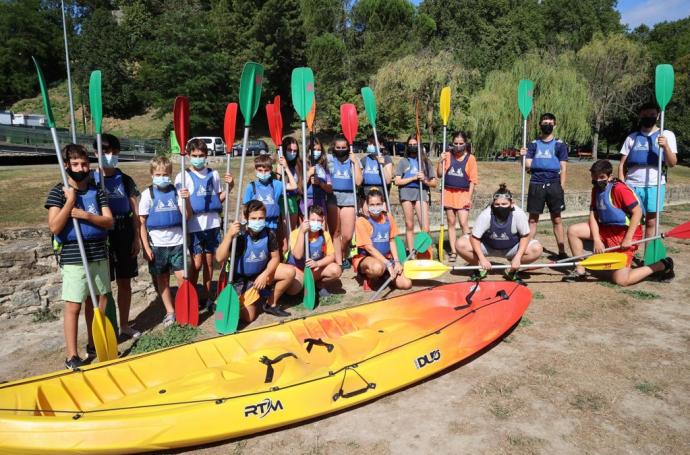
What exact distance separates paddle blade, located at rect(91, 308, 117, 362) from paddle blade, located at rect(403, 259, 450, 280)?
311 centimetres

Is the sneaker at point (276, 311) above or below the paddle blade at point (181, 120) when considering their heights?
below

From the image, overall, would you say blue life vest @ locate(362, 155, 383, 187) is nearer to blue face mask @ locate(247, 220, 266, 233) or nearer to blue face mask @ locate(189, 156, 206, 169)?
blue face mask @ locate(247, 220, 266, 233)

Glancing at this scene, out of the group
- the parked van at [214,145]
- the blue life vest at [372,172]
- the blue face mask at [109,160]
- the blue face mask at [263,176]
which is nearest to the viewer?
the blue face mask at [109,160]

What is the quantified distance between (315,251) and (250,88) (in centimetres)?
191

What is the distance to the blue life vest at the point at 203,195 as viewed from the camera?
190 inches

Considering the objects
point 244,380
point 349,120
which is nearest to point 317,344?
point 244,380

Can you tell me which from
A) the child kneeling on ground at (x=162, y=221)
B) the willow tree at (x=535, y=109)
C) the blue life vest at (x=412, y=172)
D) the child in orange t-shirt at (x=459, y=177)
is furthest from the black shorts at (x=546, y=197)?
the willow tree at (x=535, y=109)

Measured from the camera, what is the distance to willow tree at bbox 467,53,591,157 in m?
23.4

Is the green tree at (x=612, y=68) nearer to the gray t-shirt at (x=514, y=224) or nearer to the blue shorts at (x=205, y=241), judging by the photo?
the gray t-shirt at (x=514, y=224)

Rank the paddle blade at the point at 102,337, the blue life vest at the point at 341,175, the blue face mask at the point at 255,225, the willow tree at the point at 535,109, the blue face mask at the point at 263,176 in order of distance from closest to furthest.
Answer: the paddle blade at the point at 102,337
the blue face mask at the point at 255,225
the blue face mask at the point at 263,176
the blue life vest at the point at 341,175
the willow tree at the point at 535,109

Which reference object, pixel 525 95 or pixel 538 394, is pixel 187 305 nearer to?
pixel 538 394

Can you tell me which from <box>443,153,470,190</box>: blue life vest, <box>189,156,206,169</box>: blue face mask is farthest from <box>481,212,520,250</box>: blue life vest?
<box>189,156,206,169</box>: blue face mask

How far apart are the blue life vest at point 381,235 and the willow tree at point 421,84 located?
18.1 meters

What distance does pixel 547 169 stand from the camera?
6238mm
